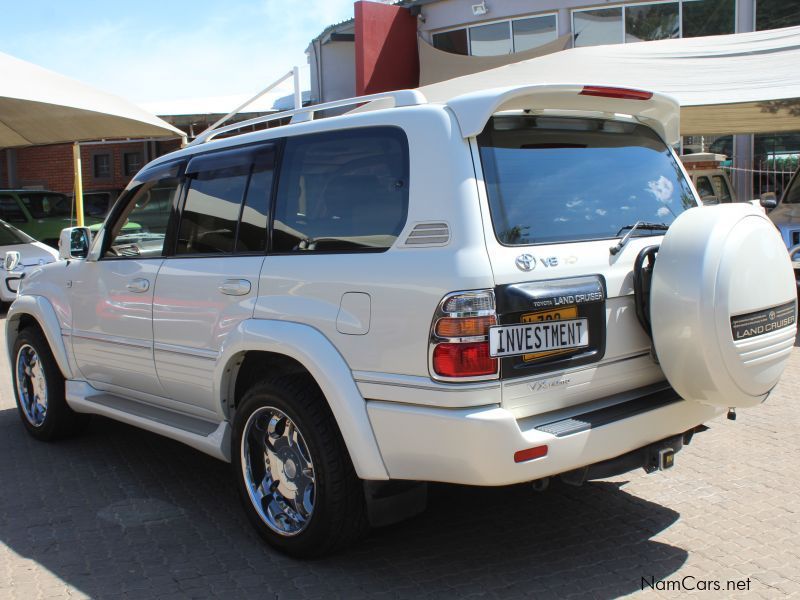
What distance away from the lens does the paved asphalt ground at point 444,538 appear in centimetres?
354

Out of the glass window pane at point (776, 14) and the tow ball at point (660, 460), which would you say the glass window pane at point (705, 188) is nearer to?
the glass window pane at point (776, 14)

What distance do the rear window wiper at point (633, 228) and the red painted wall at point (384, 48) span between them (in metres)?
15.4

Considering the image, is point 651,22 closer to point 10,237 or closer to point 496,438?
point 10,237

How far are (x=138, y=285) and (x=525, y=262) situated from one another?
2.45 metres

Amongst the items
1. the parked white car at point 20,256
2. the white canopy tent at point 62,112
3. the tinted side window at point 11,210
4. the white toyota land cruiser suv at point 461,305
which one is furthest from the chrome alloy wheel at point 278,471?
the tinted side window at point 11,210

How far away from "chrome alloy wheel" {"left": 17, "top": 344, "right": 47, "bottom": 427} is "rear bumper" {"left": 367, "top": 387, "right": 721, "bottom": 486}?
352 centimetres

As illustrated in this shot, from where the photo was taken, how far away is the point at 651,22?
659 inches

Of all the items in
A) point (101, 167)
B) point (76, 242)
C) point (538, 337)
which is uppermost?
point (101, 167)

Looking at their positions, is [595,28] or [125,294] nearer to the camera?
[125,294]

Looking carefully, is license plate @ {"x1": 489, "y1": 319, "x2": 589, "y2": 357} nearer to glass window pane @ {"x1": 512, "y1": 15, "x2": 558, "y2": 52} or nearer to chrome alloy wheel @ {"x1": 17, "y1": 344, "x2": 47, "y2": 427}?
chrome alloy wheel @ {"x1": 17, "y1": 344, "x2": 47, "y2": 427}

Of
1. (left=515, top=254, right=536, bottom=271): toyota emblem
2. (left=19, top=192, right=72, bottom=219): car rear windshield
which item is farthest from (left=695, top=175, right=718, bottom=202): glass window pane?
(left=19, top=192, right=72, bottom=219): car rear windshield

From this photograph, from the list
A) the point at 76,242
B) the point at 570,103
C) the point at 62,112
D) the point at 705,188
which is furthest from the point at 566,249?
the point at 62,112

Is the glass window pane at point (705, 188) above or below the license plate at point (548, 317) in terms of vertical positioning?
above

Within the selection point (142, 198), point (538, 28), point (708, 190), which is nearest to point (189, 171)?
point (142, 198)
